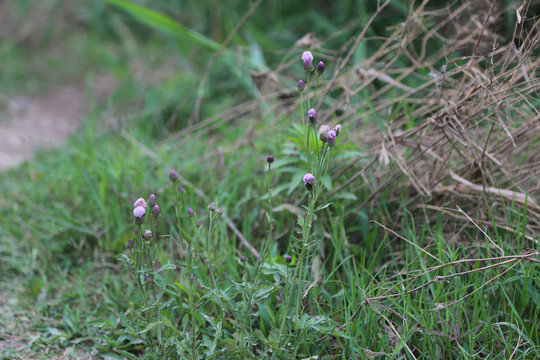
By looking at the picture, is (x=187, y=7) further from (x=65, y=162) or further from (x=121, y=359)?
(x=121, y=359)

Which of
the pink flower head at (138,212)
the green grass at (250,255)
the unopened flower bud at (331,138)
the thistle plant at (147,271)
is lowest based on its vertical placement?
the green grass at (250,255)

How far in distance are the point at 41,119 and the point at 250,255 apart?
9.16ft

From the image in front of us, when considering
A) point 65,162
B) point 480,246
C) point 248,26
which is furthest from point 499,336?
point 248,26

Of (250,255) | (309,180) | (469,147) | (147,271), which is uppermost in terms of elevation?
(309,180)

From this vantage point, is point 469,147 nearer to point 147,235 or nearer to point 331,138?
point 331,138

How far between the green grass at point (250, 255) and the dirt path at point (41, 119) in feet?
1.03

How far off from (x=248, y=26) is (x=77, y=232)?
6.64 ft

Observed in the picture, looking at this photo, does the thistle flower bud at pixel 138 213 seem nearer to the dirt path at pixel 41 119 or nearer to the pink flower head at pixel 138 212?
the pink flower head at pixel 138 212

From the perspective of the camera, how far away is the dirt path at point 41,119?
345 cm

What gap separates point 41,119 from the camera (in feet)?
13.4

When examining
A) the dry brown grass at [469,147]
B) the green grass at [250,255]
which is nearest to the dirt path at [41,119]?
the green grass at [250,255]

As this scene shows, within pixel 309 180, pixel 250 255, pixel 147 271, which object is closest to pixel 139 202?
pixel 147 271

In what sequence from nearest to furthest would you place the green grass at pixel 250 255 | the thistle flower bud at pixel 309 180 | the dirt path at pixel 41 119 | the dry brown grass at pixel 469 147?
the thistle flower bud at pixel 309 180 → the green grass at pixel 250 255 → the dry brown grass at pixel 469 147 → the dirt path at pixel 41 119

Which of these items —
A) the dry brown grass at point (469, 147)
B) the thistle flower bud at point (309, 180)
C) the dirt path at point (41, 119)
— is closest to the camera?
the thistle flower bud at point (309, 180)
